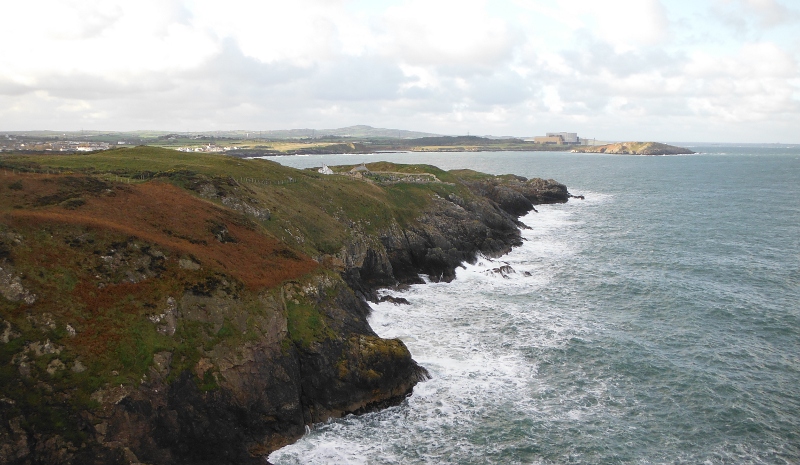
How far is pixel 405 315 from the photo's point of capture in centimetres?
4250

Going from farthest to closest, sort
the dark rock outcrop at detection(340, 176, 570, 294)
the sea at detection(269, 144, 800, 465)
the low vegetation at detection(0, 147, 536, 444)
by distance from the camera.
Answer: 1. the dark rock outcrop at detection(340, 176, 570, 294)
2. the sea at detection(269, 144, 800, 465)
3. the low vegetation at detection(0, 147, 536, 444)

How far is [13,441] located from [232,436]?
8427 mm

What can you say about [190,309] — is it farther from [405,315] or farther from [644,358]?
[644,358]

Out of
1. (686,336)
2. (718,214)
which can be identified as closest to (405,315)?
(686,336)

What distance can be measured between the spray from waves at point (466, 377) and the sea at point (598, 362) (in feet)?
0.34

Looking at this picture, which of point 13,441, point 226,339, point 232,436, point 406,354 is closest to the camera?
point 13,441

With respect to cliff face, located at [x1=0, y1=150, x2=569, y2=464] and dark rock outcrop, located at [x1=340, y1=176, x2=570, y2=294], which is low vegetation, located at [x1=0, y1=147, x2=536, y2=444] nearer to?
cliff face, located at [x1=0, y1=150, x2=569, y2=464]

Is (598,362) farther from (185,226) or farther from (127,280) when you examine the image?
(127,280)

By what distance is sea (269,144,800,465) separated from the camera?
995 inches

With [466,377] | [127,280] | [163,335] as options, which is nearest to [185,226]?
[127,280]

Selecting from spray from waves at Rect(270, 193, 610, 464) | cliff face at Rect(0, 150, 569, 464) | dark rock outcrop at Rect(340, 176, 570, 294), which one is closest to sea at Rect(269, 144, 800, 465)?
spray from waves at Rect(270, 193, 610, 464)

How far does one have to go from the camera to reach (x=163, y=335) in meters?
24.6

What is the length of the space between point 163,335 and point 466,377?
18009 millimetres

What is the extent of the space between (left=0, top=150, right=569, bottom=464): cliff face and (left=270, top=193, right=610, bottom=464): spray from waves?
167 cm
